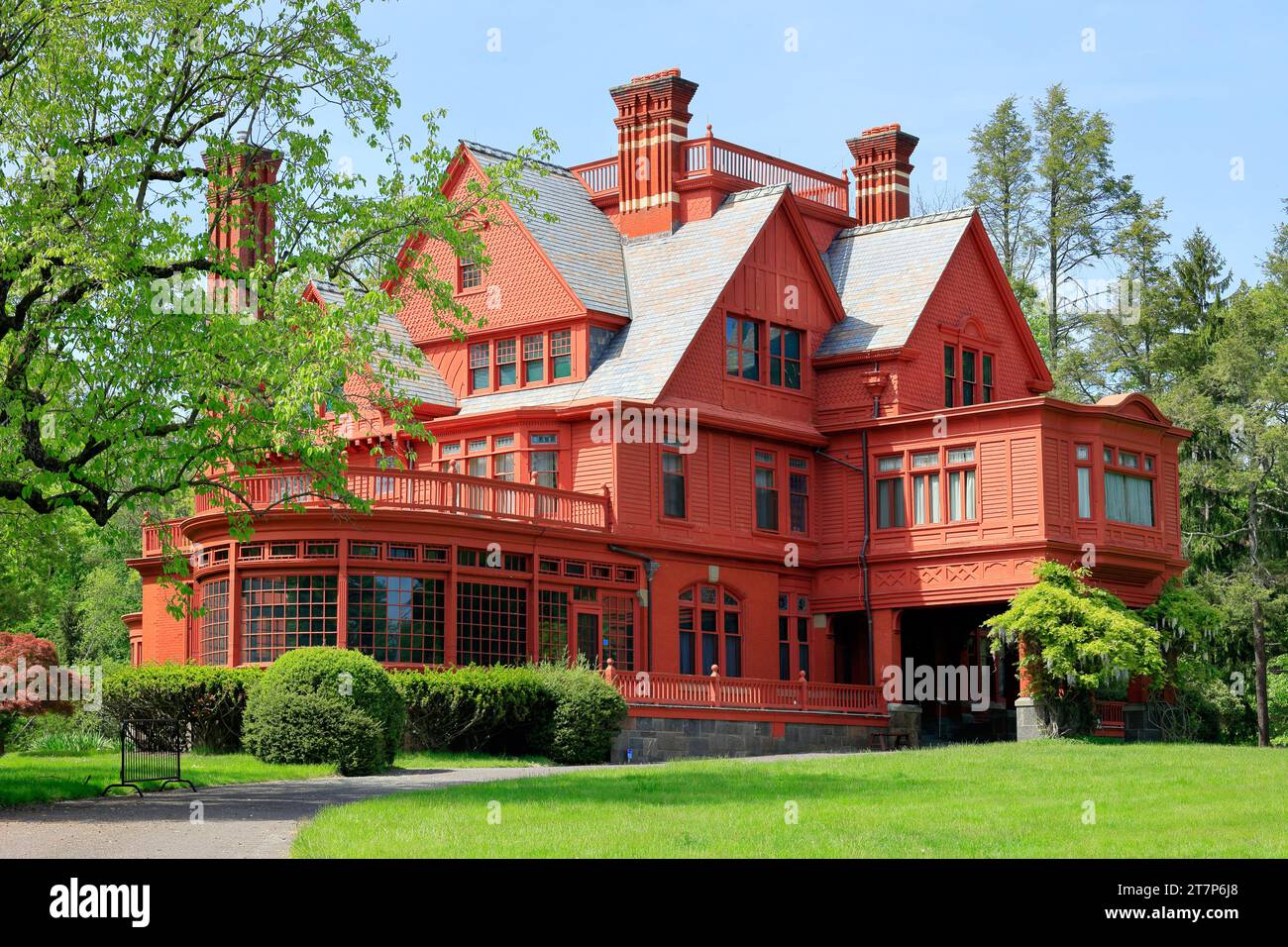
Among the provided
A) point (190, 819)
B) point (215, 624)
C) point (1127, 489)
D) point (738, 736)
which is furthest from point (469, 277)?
point (190, 819)

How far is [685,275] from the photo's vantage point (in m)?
42.9

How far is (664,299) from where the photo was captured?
42.6 meters

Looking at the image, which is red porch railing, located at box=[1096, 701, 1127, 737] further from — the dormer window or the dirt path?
the dormer window

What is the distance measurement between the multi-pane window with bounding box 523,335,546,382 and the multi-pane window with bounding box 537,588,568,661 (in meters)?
6.94

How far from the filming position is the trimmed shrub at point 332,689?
29.5m

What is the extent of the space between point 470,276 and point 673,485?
8.04 meters

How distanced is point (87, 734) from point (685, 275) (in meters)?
17.3

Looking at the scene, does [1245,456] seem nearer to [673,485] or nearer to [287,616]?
[673,485]

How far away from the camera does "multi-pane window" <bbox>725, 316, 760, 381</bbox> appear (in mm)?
42062

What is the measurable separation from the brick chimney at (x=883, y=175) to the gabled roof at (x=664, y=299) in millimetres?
8735

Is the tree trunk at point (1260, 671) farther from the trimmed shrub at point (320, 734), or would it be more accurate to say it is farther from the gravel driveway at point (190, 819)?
the trimmed shrub at point (320, 734)

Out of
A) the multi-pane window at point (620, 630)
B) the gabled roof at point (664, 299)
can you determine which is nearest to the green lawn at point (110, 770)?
the multi-pane window at point (620, 630)

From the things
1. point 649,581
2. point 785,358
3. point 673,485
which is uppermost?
point 785,358

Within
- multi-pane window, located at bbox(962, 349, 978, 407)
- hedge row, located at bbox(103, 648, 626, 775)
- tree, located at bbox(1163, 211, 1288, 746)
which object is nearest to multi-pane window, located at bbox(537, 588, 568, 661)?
hedge row, located at bbox(103, 648, 626, 775)
